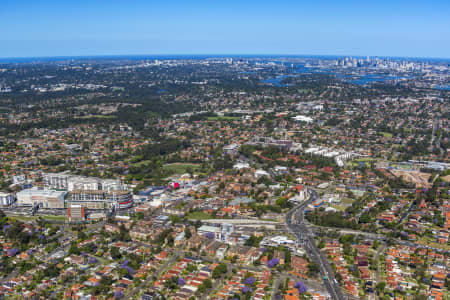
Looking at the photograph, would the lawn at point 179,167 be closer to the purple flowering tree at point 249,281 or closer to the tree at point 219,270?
the tree at point 219,270

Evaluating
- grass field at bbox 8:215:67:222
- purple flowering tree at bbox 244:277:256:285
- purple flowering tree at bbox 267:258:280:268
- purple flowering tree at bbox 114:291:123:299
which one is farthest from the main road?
grass field at bbox 8:215:67:222

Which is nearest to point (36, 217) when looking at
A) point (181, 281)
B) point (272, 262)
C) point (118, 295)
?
point (118, 295)

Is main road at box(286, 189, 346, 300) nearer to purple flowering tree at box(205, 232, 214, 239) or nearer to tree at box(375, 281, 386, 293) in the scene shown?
tree at box(375, 281, 386, 293)

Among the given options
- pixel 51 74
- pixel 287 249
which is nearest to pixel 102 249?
pixel 287 249

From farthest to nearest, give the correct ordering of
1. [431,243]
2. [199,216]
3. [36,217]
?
1. [36,217]
2. [199,216]
3. [431,243]

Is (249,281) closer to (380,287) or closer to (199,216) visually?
(380,287)

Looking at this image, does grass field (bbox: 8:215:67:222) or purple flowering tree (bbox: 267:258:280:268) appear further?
grass field (bbox: 8:215:67:222)

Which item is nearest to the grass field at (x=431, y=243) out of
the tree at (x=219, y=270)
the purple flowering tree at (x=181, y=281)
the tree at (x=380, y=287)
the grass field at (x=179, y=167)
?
the tree at (x=380, y=287)
